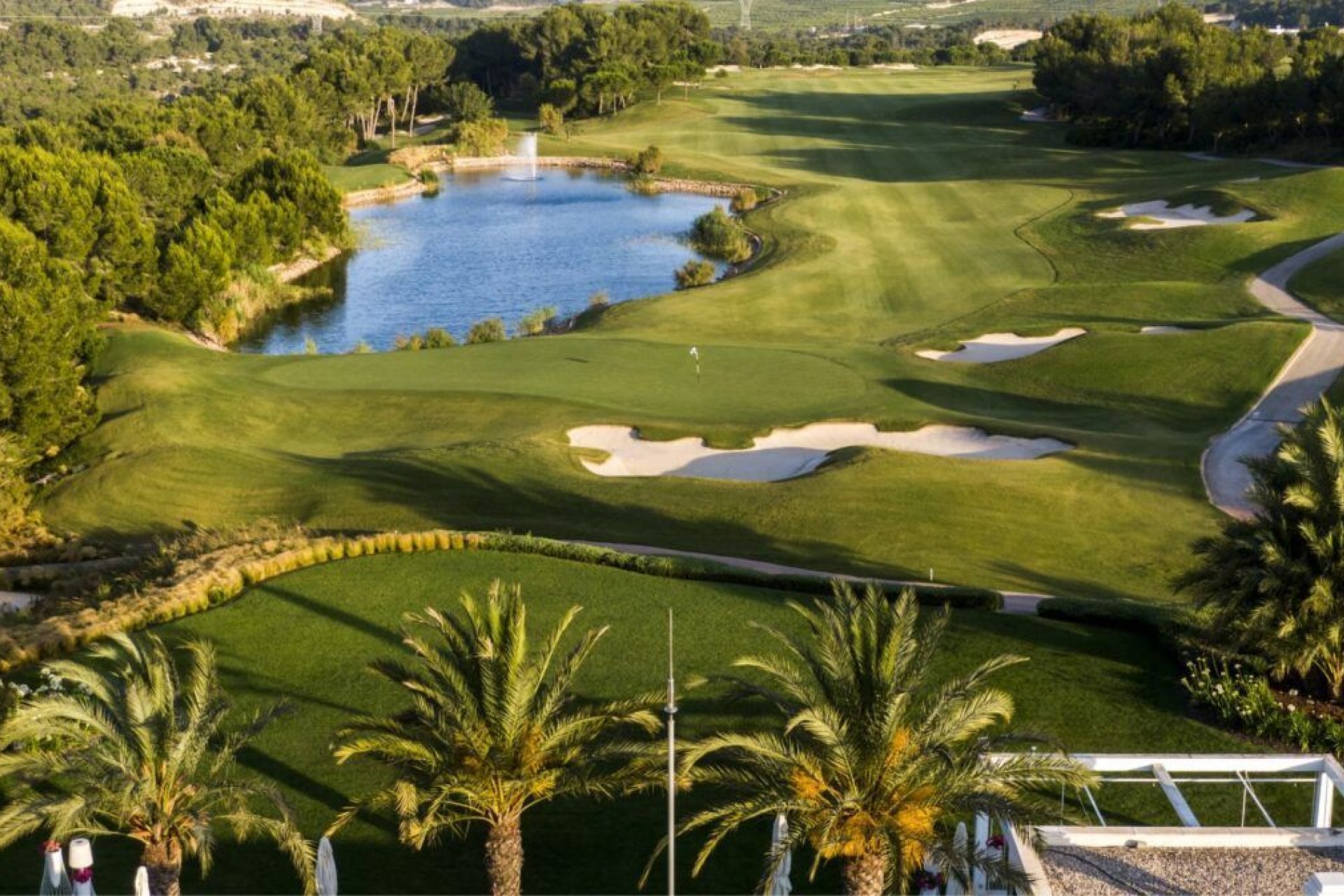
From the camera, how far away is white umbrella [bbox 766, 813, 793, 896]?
48.5ft

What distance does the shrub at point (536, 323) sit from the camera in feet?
212

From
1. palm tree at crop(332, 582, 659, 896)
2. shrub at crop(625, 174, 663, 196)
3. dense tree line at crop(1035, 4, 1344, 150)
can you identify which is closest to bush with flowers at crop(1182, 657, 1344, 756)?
palm tree at crop(332, 582, 659, 896)

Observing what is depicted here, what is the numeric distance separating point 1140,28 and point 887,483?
303 ft

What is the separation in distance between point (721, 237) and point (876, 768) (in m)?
67.9

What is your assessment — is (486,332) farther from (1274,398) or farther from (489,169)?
(489,169)

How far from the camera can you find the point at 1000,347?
174 ft

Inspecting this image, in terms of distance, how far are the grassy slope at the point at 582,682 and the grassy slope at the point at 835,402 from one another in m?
4.32

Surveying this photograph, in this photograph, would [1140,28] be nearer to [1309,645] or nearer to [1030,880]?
[1309,645]

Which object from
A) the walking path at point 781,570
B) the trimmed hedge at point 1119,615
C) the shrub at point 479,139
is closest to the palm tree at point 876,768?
the trimmed hedge at point 1119,615

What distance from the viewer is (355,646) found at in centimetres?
2503

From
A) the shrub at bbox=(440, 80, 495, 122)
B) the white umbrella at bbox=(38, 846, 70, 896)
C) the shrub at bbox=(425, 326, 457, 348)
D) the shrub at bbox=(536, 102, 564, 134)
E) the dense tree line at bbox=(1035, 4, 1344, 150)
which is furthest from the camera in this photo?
the shrub at bbox=(440, 80, 495, 122)

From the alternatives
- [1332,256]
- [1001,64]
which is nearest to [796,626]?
[1332,256]

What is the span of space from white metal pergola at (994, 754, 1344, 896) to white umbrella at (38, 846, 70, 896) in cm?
1104

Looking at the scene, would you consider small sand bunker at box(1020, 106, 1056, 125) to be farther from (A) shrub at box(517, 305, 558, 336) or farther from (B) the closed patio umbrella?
(B) the closed patio umbrella
